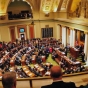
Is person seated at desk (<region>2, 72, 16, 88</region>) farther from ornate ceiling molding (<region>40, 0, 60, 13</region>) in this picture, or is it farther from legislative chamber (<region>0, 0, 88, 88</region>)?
ornate ceiling molding (<region>40, 0, 60, 13</region>)

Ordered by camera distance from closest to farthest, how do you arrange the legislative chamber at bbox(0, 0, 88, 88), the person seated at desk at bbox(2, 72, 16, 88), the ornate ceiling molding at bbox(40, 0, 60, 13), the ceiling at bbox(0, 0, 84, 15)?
the person seated at desk at bbox(2, 72, 16, 88), the legislative chamber at bbox(0, 0, 88, 88), the ceiling at bbox(0, 0, 84, 15), the ornate ceiling molding at bbox(40, 0, 60, 13)

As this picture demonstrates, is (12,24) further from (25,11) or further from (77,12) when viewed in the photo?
(77,12)

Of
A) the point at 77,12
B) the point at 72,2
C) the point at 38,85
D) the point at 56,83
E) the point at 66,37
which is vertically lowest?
the point at 66,37

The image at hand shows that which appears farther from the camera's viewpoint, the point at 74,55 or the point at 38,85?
the point at 74,55

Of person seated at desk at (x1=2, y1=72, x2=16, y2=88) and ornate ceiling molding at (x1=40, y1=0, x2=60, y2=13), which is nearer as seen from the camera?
person seated at desk at (x1=2, y1=72, x2=16, y2=88)

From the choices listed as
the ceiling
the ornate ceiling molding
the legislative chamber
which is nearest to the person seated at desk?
the legislative chamber

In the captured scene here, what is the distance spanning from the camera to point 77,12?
18.8 meters

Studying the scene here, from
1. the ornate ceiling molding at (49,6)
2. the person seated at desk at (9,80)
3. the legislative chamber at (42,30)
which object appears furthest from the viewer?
the ornate ceiling molding at (49,6)

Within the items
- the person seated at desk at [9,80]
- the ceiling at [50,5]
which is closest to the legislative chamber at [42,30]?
the ceiling at [50,5]

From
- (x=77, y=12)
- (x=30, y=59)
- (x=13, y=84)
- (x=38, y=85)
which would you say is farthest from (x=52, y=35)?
(x=13, y=84)

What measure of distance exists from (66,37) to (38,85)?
18709 mm

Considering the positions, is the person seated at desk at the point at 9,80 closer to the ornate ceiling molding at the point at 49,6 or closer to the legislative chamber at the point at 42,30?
the legislative chamber at the point at 42,30

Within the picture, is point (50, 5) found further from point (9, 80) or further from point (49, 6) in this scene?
point (9, 80)

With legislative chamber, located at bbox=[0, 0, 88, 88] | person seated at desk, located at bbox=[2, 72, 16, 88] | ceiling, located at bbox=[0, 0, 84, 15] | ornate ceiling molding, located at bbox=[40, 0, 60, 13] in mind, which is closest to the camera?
person seated at desk, located at bbox=[2, 72, 16, 88]
